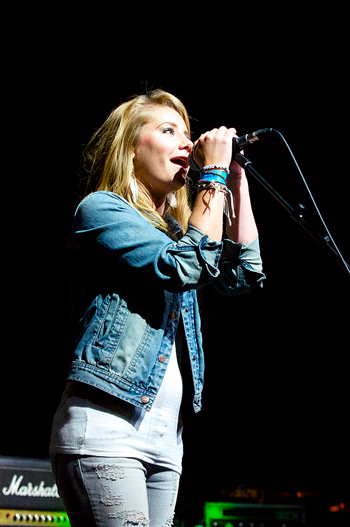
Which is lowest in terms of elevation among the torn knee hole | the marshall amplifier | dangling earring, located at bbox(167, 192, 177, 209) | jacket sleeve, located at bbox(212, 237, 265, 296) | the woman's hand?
the marshall amplifier

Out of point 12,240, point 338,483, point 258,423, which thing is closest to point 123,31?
point 12,240

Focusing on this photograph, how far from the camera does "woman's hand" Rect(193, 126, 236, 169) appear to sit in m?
1.31

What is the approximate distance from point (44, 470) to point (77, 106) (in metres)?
2.07

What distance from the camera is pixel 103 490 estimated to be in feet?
3.33

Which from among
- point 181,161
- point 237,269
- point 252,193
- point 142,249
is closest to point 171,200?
point 181,161

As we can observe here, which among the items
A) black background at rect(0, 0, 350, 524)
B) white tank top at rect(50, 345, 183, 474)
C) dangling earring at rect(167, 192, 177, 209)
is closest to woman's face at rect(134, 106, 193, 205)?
dangling earring at rect(167, 192, 177, 209)

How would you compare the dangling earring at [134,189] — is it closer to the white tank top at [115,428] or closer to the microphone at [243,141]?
the microphone at [243,141]

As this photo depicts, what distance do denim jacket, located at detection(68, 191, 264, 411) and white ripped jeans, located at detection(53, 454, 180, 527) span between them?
0.13 metres

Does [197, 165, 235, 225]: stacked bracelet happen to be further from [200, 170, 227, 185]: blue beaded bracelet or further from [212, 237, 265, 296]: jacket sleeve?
[212, 237, 265, 296]: jacket sleeve

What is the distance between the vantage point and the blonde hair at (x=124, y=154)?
1.44 m

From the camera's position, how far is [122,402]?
1.10 meters

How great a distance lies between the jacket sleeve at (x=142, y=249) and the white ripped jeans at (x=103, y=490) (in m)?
0.37

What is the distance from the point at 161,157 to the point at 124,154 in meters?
0.10

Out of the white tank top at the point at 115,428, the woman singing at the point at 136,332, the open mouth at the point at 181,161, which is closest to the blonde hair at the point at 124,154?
the woman singing at the point at 136,332
